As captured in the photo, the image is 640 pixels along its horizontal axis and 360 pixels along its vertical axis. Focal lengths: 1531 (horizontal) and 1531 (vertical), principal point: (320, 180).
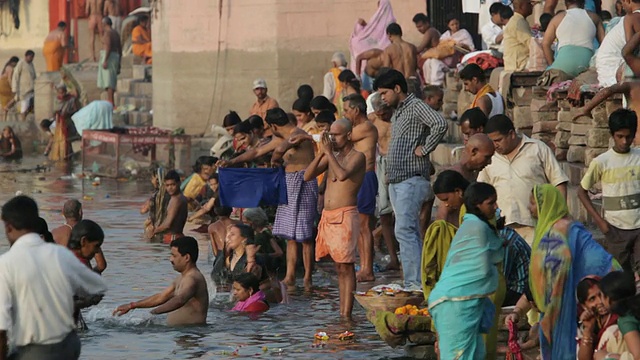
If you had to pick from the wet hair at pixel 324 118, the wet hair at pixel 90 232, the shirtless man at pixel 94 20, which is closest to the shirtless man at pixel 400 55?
the wet hair at pixel 324 118

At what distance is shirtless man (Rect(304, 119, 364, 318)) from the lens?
1172cm

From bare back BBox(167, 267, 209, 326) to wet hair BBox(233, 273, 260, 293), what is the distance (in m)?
0.54

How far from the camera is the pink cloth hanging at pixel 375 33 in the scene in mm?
21516

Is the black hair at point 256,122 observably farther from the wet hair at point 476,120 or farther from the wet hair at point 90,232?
the wet hair at point 90,232

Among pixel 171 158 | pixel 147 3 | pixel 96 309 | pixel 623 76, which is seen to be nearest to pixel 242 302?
pixel 96 309

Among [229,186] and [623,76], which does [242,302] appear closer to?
[229,186]

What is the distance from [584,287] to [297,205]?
214 inches

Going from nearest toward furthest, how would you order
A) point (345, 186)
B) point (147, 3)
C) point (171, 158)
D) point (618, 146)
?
point (618, 146) → point (345, 186) → point (171, 158) → point (147, 3)

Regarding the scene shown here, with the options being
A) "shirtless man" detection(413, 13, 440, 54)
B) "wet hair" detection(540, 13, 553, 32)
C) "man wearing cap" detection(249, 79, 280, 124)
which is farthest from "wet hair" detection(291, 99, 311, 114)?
"shirtless man" detection(413, 13, 440, 54)

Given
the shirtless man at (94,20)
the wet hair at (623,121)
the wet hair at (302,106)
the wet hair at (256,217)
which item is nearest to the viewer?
the wet hair at (623,121)

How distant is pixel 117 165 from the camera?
2395 cm

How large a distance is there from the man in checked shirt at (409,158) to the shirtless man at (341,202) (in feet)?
1.00

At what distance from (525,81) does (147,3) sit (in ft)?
72.0

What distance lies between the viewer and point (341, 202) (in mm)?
11922
